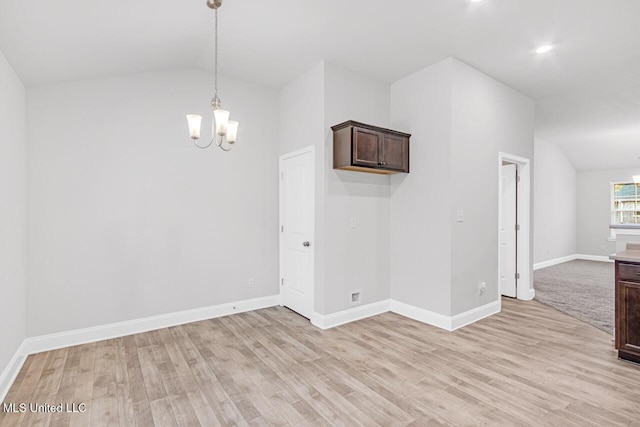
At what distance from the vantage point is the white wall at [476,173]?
375cm

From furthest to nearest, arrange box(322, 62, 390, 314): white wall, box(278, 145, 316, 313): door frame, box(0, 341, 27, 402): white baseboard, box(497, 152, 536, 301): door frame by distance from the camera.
A: box(497, 152, 536, 301): door frame
box(278, 145, 316, 313): door frame
box(322, 62, 390, 314): white wall
box(0, 341, 27, 402): white baseboard

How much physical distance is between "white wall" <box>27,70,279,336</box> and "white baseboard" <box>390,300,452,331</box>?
5.55 feet

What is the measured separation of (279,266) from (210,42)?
2.85 metres

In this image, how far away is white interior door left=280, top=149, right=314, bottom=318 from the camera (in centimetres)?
402

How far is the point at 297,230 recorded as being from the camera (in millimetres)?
4270

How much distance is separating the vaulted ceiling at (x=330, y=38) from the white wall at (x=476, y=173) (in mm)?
274

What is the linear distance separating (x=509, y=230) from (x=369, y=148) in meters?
2.80

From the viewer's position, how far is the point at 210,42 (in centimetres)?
331

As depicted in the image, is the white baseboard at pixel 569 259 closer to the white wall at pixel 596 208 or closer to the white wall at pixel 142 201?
the white wall at pixel 596 208

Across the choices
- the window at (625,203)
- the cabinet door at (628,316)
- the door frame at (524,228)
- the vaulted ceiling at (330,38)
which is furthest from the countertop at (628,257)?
the window at (625,203)

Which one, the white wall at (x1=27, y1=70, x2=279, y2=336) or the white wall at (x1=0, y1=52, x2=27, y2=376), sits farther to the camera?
the white wall at (x1=27, y1=70, x2=279, y2=336)

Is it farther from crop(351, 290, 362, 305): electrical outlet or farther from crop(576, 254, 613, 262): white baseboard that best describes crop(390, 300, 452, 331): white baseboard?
crop(576, 254, 613, 262): white baseboard

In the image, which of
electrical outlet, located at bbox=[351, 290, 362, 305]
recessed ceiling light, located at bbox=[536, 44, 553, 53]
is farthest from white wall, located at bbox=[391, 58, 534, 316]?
recessed ceiling light, located at bbox=[536, 44, 553, 53]

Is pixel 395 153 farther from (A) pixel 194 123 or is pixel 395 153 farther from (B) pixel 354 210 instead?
(A) pixel 194 123
